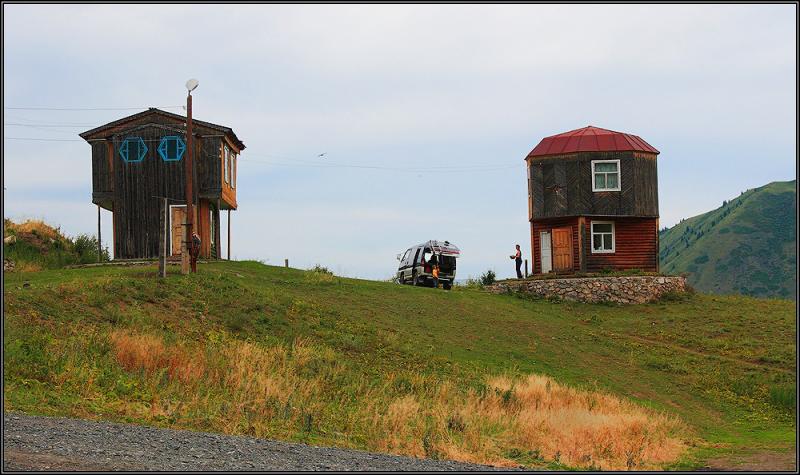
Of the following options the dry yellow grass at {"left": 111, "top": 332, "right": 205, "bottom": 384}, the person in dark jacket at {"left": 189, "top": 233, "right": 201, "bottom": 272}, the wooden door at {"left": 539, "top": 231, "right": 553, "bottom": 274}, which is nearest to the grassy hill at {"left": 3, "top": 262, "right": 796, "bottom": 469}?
the dry yellow grass at {"left": 111, "top": 332, "right": 205, "bottom": 384}

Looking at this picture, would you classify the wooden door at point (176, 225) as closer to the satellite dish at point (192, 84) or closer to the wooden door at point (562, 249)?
the satellite dish at point (192, 84)

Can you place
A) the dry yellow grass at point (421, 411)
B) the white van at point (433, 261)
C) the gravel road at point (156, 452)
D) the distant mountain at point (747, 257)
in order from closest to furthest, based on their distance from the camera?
1. the gravel road at point (156, 452)
2. the dry yellow grass at point (421, 411)
3. the white van at point (433, 261)
4. the distant mountain at point (747, 257)

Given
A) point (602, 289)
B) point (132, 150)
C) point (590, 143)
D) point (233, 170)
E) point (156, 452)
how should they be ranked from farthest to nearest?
1. point (233, 170)
2. point (590, 143)
3. point (132, 150)
4. point (602, 289)
5. point (156, 452)

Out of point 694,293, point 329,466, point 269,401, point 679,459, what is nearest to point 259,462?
point 329,466

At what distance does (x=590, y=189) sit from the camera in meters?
52.1

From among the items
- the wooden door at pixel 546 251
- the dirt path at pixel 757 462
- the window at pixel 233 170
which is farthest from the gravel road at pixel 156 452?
the wooden door at pixel 546 251

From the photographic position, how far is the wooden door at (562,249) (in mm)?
52656

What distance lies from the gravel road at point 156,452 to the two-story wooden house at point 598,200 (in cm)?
3703

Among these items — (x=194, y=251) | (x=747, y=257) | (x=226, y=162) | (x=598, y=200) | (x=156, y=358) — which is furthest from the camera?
(x=747, y=257)

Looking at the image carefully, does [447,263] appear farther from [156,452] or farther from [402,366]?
[156,452]


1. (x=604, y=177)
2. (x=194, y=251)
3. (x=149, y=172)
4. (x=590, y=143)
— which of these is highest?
(x=590, y=143)

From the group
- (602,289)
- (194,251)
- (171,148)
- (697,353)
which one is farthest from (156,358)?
(602,289)

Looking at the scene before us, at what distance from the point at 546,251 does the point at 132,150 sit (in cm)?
2225

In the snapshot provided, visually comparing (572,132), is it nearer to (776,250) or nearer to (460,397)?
(460,397)
